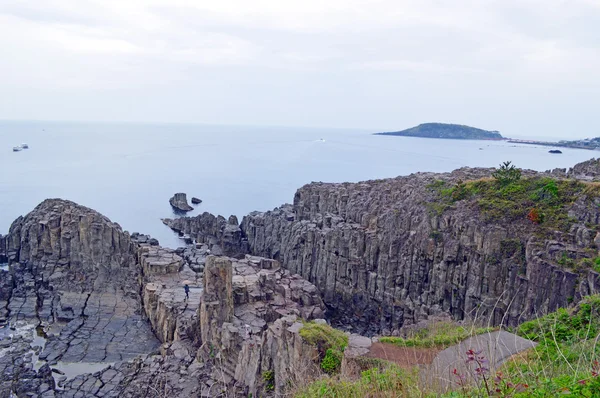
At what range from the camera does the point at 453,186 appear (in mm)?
40781

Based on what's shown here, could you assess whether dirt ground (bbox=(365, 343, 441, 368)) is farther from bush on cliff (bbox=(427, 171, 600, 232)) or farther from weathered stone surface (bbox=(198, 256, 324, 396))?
bush on cliff (bbox=(427, 171, 600, 232))

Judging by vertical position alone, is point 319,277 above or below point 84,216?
below

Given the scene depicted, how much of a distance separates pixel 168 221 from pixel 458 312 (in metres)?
56.0

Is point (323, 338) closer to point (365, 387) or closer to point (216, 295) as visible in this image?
point (365, 387)

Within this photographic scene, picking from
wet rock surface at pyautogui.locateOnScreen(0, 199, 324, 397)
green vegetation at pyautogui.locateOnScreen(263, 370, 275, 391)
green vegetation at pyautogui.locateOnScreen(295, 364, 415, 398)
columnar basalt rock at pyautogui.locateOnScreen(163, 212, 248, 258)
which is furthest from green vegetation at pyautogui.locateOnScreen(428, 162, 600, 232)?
columnar basalt rock at pyautogui.locateOnScreen(163, 212, 248, 258)

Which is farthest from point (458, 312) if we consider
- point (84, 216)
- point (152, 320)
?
point (84, 216)

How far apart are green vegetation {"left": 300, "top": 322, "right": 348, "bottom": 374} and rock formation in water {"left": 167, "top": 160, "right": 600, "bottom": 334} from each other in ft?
32.2

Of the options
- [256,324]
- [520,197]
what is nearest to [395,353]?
[256,324]

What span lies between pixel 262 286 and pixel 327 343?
48.2ft

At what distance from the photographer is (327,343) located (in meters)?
19.0

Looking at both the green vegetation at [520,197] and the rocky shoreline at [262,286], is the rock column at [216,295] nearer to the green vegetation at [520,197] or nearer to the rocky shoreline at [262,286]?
the rocky shoreline at [262,286]

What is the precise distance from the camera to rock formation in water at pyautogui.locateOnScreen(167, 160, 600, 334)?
2735 centimetres

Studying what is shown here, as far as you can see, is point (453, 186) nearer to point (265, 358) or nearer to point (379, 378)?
point (265, 358)

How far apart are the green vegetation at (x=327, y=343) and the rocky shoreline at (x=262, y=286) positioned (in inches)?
16.3
